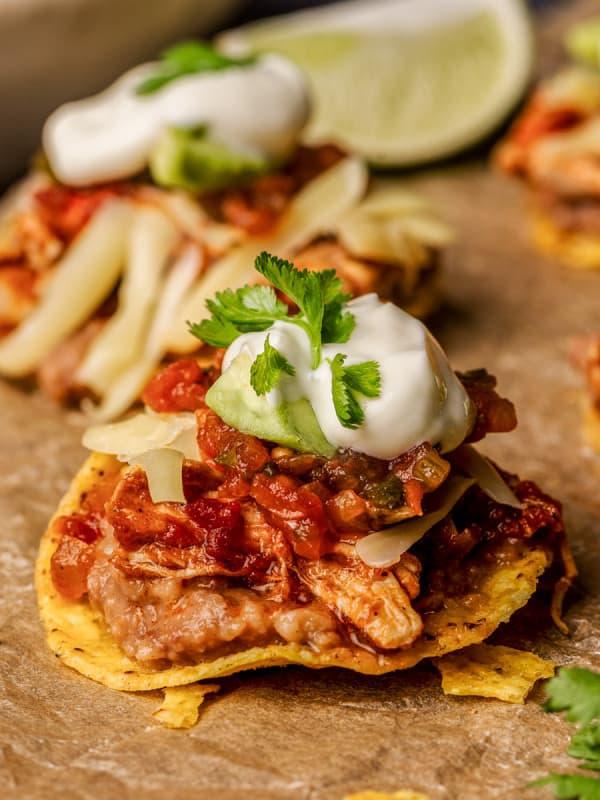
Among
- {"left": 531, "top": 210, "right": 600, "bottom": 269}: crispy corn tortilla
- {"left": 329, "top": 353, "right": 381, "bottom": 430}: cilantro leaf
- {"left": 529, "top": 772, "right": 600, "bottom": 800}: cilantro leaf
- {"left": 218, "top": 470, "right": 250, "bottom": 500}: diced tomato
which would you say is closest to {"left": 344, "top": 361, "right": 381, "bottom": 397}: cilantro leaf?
{"left": 329, "top": 353, "right": 381, "bottom": 430}: cilantro leaf

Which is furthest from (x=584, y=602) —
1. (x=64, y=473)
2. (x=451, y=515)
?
(x=64, y=473)

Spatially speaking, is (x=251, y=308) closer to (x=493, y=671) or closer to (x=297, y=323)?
(x=297, y=323)

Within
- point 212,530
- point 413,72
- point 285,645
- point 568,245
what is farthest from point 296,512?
point 413,72

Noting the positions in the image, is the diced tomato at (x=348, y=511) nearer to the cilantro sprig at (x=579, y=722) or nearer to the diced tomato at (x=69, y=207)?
the cilantro sprig at (x=579, y=722)

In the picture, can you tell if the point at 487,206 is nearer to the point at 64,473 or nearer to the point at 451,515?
the point at 64,473

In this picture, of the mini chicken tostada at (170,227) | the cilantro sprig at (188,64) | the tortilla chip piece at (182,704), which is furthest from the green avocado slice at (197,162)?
the tortilla chip piece at (182,704)

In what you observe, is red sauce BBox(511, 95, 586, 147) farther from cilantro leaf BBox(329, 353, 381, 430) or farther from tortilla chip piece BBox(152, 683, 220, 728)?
tortilla chip piece BBox(152, 683, 220, 728)

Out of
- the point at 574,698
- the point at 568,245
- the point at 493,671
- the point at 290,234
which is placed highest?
the point at 574,698
